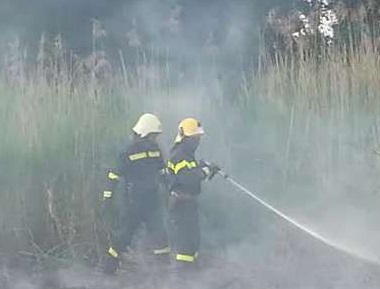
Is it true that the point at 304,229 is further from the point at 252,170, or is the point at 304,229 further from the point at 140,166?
the point at 140,166

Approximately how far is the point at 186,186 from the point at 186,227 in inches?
13.9

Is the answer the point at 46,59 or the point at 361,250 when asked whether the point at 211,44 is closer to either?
the point at 46,59

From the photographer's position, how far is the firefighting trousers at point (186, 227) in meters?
8.20

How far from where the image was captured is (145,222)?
28.0ft

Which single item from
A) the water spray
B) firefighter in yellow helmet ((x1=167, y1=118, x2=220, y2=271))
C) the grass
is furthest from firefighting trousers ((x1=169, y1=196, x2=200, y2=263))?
the grass

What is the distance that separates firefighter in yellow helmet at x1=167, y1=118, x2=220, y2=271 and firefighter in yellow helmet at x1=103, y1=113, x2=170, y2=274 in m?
0.20

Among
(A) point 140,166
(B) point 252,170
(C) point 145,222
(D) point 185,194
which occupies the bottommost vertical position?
(C) point 145,222

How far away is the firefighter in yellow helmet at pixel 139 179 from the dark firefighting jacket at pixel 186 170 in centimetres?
23

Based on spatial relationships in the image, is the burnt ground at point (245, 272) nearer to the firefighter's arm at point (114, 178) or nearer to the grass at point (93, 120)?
the grass at point (93, 120)

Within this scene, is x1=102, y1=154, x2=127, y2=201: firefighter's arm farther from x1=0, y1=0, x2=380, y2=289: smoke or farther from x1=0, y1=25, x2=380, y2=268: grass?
x1=0, y1=0, x2=380, y2=289: smoke

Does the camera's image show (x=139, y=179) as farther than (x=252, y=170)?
No

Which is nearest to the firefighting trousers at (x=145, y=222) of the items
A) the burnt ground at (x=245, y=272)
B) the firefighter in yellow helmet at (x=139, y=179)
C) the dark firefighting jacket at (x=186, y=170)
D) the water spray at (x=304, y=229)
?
the firefighter in yellow helmet at (x=139, y=179)

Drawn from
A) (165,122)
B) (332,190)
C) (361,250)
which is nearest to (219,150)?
(165,122)

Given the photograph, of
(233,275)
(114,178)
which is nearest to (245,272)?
(233,275)
